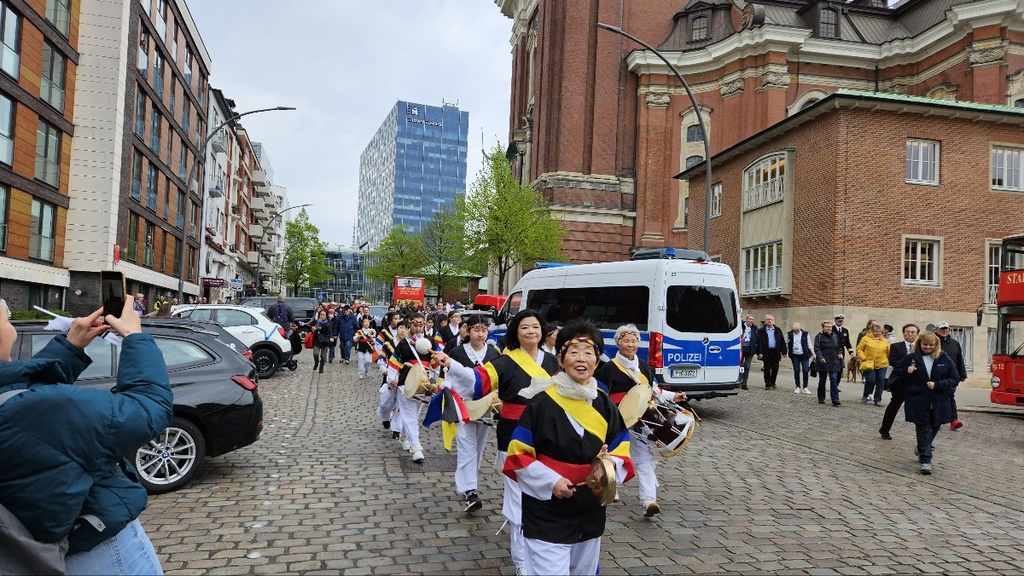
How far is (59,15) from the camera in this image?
2736 cm

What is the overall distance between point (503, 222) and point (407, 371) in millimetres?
29947

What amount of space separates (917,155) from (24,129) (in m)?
29.4

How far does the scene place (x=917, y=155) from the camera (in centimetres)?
2266

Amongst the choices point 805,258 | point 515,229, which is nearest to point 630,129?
point 515,229

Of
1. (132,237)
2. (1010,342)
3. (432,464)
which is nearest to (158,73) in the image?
(132,237)

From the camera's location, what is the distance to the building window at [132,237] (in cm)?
3333

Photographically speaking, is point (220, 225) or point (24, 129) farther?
point (220, 225)

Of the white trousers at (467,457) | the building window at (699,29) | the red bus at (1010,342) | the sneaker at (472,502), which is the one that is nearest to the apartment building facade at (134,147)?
the white trousers at (467,457)

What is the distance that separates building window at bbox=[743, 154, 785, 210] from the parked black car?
2194 centimetres

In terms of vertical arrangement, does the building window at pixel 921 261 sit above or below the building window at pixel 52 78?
below

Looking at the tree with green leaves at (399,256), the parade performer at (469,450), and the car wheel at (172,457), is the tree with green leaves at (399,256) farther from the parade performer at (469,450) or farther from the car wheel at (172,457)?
the parade performer at (469,450)

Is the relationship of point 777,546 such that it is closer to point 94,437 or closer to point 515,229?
point 94,437

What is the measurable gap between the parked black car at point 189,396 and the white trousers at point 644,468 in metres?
3.91

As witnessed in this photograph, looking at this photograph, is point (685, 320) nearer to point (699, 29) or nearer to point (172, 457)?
point (172, 457)
